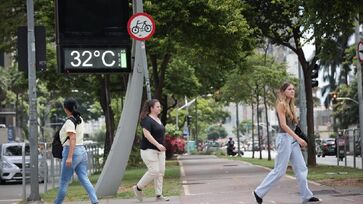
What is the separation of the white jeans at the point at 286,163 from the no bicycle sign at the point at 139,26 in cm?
358

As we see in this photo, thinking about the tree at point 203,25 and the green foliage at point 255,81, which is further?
the green foliage at point 255,81

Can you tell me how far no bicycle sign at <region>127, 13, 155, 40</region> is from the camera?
471 inches

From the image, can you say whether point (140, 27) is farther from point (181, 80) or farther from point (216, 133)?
point (216, 133)

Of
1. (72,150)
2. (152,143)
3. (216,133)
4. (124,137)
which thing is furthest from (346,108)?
(216,133)

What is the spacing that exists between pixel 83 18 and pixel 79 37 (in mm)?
396

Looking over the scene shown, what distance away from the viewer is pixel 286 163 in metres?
9.68

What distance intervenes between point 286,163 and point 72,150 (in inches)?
128

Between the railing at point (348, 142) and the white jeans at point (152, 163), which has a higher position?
the white jeans at point (152, 163)

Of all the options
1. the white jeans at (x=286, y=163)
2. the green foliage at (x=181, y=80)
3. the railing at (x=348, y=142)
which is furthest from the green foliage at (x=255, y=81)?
the white jeans at (x=286, y=163)

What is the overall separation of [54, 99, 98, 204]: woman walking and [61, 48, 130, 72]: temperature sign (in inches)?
68.0

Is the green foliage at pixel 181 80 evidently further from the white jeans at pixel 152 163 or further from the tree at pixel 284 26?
the white jeans at pixel 152 163

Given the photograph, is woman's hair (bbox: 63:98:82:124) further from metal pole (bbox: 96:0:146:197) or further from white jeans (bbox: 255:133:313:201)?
white jeans (bbox: 255:133:313:201)

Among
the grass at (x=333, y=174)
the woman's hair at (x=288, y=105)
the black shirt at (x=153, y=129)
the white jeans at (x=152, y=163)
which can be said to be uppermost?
the woman's hair at (x=288, y=105)

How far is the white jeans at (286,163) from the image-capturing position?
380 inches
